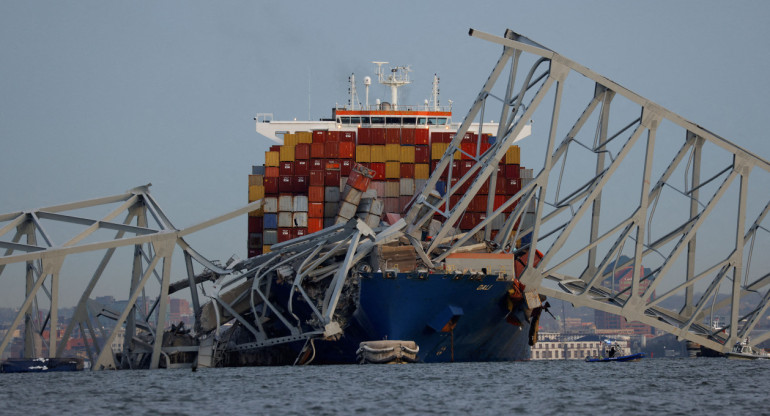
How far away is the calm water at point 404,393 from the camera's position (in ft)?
91.5

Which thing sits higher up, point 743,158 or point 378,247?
point 743,158

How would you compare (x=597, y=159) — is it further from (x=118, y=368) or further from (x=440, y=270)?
(x=118, y=368)

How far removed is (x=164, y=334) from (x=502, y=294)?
742 inches

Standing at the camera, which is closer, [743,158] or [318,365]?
[743,158]

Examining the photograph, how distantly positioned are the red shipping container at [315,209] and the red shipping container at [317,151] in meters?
3.72

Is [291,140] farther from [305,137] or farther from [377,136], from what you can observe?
[377,136]

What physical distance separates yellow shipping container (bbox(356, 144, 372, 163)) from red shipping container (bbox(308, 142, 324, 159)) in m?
2.23

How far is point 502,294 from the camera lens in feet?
157

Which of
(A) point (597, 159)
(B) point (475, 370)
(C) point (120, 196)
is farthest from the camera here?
(C) point (120, 196)

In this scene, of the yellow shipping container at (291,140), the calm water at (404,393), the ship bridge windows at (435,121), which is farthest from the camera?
the ship bridge windows at (435,121)

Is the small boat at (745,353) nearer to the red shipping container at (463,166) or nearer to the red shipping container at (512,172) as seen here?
the red shipping container at (512,172)

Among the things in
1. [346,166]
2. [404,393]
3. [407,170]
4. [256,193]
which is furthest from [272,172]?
[404,393]

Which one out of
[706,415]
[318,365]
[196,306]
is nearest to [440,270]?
[318,365]

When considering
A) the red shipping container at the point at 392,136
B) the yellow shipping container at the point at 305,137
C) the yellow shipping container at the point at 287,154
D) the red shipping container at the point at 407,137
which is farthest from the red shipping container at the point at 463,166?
the yellow shipping container at the point at 287,154
